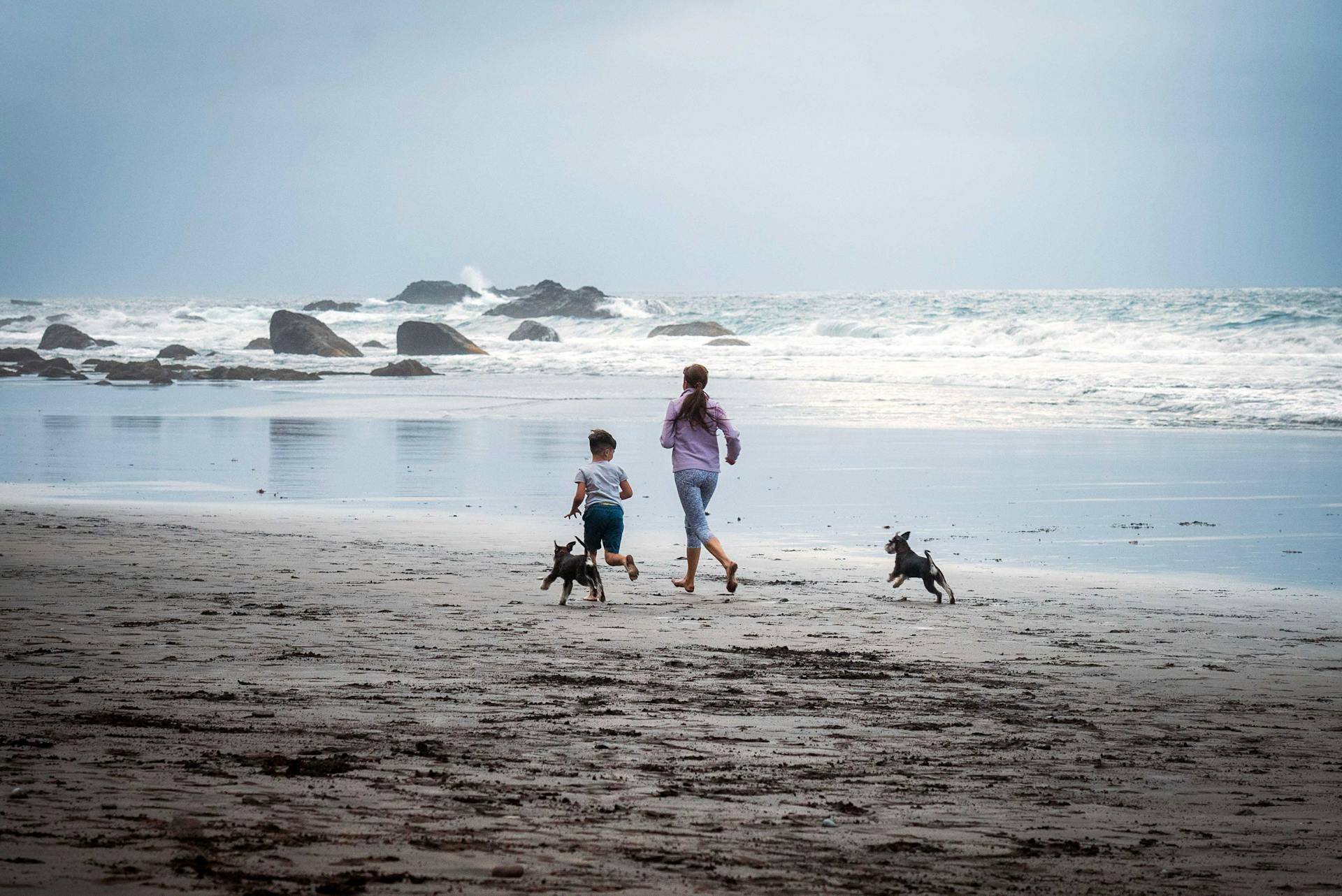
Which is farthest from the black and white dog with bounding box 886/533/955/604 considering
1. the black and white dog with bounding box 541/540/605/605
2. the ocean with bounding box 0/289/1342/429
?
the ocean with bounding box 0/289/1342/429

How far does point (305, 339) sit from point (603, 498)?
149 feet

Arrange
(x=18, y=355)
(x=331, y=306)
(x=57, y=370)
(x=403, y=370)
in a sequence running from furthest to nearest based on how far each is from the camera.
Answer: (x=331, y=306) < (x=18, y=355) < (x=403, y=370) < (x=57, y=370)

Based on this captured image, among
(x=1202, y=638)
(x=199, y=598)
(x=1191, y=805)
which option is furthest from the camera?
(x=199, y=598)

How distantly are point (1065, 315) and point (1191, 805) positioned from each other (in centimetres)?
6111

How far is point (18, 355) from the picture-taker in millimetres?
44688

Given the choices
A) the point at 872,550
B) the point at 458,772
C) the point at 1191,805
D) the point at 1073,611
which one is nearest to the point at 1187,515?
the point at 872,550

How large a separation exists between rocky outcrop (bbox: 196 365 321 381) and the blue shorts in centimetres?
3070

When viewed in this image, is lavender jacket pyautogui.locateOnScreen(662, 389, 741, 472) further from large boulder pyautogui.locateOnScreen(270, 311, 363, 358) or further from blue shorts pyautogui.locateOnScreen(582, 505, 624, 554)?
large boulder pyautogui.locateOnScreen(270, 311, 363, 358)

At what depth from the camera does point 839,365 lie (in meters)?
42.4

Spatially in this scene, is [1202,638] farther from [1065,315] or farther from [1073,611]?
[1065,315]

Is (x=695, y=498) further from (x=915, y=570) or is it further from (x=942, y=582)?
(x=942, y=582)

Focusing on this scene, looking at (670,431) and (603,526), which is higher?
(670,431)

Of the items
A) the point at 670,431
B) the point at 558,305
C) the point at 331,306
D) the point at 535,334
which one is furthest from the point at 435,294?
the point at 670,431

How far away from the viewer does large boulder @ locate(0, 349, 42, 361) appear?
44094 mm
